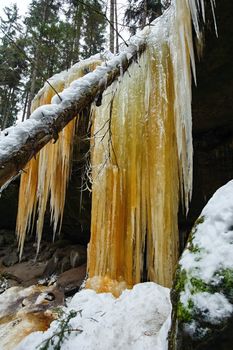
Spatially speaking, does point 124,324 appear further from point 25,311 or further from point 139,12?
point 139,12

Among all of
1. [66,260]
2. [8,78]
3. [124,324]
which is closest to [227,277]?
[124,324]

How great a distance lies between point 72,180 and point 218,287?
221 inches

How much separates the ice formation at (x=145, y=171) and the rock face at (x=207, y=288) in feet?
5.52

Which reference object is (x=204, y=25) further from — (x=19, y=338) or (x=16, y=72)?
(x=16, y=72)

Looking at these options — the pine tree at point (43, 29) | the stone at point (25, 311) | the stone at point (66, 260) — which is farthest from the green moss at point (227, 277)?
the pine tree at point (43, 29)

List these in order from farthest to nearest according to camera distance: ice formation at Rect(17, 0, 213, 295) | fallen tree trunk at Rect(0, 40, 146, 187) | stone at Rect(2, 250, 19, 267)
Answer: stone at Rect(2, 250, 19, 267)
ice formation at Rect(17, 0, 213, 295)
fallen tree trunk at Rect(0, 40, 146, 187)

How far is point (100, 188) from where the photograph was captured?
4.11 metres

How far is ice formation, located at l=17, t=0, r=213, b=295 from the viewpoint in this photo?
3.54 m

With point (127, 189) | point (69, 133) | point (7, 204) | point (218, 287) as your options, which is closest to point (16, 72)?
point (7, 204)

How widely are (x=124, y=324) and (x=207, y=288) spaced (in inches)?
44.6

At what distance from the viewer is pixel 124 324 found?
7.90 ft

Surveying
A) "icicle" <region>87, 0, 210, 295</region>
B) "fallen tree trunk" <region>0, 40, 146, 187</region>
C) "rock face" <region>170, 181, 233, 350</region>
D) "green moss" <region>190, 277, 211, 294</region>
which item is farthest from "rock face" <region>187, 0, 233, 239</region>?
"green moss" <region>190, 277, 211, 294</region>

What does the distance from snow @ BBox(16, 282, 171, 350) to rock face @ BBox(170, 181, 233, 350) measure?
0.40m

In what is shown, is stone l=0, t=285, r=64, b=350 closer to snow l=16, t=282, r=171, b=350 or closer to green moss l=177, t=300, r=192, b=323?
snow l=16, t=282, r=171, b=350
